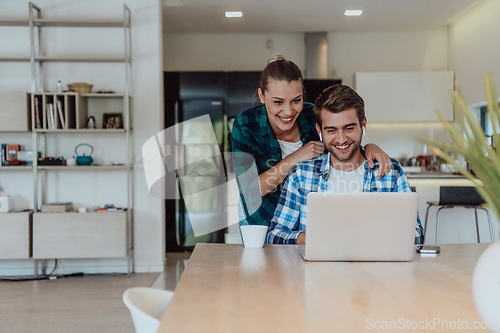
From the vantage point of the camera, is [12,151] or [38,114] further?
[12,151]

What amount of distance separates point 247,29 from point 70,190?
127 inches

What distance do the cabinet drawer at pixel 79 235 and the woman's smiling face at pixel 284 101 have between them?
2.97m

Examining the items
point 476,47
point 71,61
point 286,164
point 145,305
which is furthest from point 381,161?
point 476,47

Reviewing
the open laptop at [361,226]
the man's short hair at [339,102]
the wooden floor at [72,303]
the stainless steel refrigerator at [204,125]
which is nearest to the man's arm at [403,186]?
the man's short hair at [339,102]

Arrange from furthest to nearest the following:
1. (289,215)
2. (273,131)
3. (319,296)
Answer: (273,131), (289,215), (319,296)

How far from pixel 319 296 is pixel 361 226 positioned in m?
0.52

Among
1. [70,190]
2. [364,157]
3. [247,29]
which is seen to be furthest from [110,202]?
[364,157]

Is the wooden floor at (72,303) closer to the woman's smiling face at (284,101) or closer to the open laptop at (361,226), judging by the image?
the woman's smiling face at (284,101)

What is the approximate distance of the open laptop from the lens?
1863 mm

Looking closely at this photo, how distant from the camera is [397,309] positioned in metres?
1.30

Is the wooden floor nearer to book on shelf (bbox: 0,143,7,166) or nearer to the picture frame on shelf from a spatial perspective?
book on shelf (bbox: 0,143,7,166)

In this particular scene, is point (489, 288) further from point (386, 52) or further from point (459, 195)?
point (386, 52)

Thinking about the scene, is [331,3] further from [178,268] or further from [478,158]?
[478,158]

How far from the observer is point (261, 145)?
2.92m
